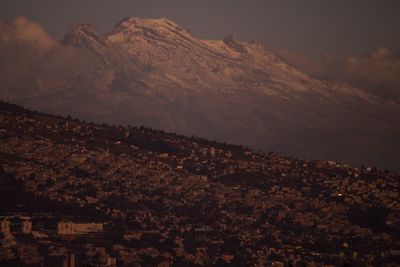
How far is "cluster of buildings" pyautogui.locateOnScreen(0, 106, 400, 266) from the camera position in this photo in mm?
125625

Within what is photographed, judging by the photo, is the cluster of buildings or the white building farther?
the white building

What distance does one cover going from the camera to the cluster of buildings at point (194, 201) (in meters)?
126

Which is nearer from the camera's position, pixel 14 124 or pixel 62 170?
pixel 62 170

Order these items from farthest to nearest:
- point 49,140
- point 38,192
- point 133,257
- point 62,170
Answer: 1. point 49,140
2. point 62,170
3. point 38,192
4. point 133,257

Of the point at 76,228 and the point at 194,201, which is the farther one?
the point at 194,201

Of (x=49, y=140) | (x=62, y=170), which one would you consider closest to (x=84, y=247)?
(x=62, y=170)

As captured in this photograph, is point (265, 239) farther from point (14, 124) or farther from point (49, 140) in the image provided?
point (14, 124)

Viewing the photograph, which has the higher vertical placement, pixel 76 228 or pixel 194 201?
pixel 194 201

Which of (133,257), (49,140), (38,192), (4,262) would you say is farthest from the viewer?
(49,140)

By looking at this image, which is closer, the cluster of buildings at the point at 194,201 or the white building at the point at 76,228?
the cluster of buildings at the point at 194,201

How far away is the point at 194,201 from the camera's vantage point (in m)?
156

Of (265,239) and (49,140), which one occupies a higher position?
(49,140)

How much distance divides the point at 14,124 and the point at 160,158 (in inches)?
895

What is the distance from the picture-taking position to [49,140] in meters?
179
